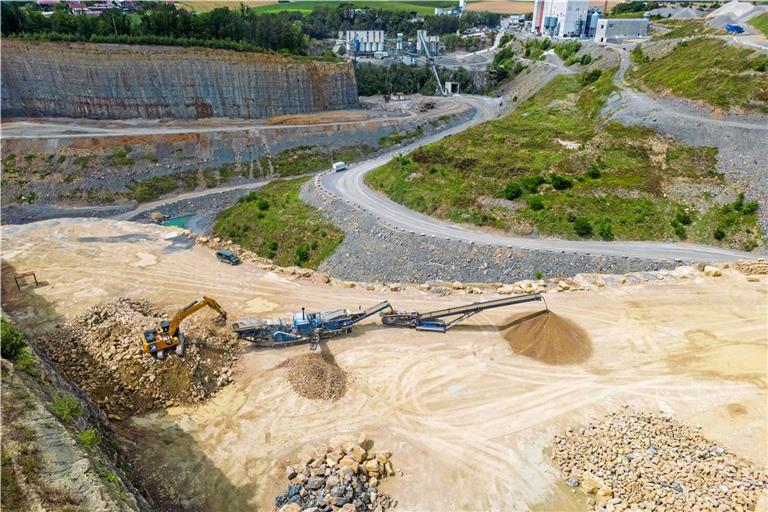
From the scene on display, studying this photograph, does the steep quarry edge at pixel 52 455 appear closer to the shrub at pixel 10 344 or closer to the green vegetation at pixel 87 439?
the green vegetation at pixel 87 439

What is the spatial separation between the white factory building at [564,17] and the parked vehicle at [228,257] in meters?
126

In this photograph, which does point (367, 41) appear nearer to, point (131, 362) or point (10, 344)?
point (131, 362)

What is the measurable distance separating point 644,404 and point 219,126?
226 ft

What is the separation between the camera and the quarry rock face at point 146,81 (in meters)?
65.9

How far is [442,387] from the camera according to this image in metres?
24.5

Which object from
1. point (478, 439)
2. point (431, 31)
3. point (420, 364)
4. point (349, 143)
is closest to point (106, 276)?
point (420, 364)

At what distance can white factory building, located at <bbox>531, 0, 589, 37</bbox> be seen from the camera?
12275 cm

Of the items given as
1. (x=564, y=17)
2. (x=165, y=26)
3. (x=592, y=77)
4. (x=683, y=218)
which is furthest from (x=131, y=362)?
(x=564, y=17)

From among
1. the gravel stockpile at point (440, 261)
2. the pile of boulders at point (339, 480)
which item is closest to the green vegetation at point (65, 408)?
the pile of boulders at point (339, 480)

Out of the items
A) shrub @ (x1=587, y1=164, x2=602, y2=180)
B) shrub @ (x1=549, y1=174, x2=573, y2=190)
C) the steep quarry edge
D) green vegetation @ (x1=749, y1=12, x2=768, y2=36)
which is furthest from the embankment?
green vegetation @ (x1=749, y1=12, x2=768, y2=36)

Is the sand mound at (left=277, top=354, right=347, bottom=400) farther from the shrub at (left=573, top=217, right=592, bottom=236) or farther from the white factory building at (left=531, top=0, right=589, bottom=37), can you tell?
the white factory building at (left=531, top=0, right=589, bottom=37)

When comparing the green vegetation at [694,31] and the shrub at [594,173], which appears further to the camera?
the green vegetation at [694,31]

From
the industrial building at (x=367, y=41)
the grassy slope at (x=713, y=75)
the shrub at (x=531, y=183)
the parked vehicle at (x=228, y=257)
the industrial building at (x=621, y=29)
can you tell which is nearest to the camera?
the parked vehicle at (x=228, y=257)

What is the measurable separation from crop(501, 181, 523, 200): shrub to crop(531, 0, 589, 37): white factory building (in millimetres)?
107800
